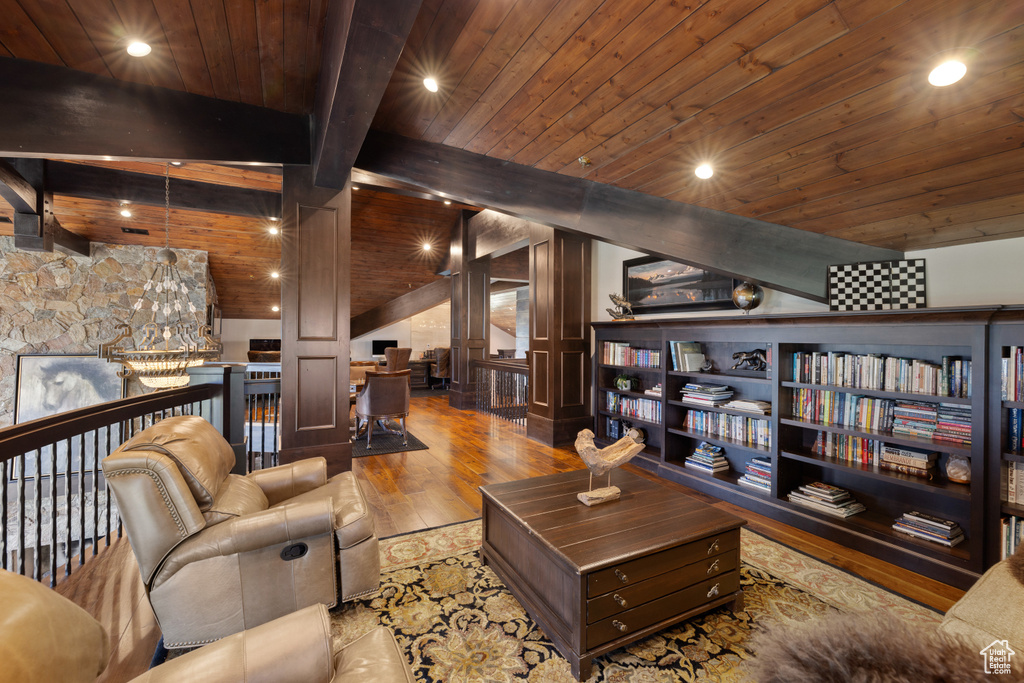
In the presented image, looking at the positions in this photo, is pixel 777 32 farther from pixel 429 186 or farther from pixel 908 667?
pixel 429 186

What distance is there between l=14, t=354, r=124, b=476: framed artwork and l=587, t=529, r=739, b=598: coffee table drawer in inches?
264

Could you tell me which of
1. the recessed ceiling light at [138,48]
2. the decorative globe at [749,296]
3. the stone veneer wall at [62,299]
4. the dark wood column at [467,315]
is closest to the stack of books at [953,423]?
the decorative globe at [749,296]

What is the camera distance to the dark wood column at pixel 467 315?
753 cm

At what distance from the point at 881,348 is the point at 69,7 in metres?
4.85

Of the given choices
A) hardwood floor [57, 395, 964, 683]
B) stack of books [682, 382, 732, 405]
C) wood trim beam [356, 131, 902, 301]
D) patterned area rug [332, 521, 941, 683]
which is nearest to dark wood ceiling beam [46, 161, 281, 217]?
wood trim beam [356, 131, 902, 301]

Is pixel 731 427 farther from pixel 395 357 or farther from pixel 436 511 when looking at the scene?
pixel 395 357

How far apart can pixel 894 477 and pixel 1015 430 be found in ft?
1.90

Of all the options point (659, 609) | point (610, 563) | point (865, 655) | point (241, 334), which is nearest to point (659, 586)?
point (659, 609)

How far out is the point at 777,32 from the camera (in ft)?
5.41

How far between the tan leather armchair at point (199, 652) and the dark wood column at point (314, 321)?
2806 millimetres

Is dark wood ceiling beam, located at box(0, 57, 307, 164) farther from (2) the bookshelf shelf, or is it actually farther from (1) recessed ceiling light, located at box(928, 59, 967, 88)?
(2) the bookshelf shelf

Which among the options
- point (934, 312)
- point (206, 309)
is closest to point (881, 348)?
point (934, 312)

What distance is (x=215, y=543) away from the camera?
1.70 m

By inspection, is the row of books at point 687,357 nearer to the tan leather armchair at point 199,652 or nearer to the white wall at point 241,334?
the tan leather armchair at point 199,652
